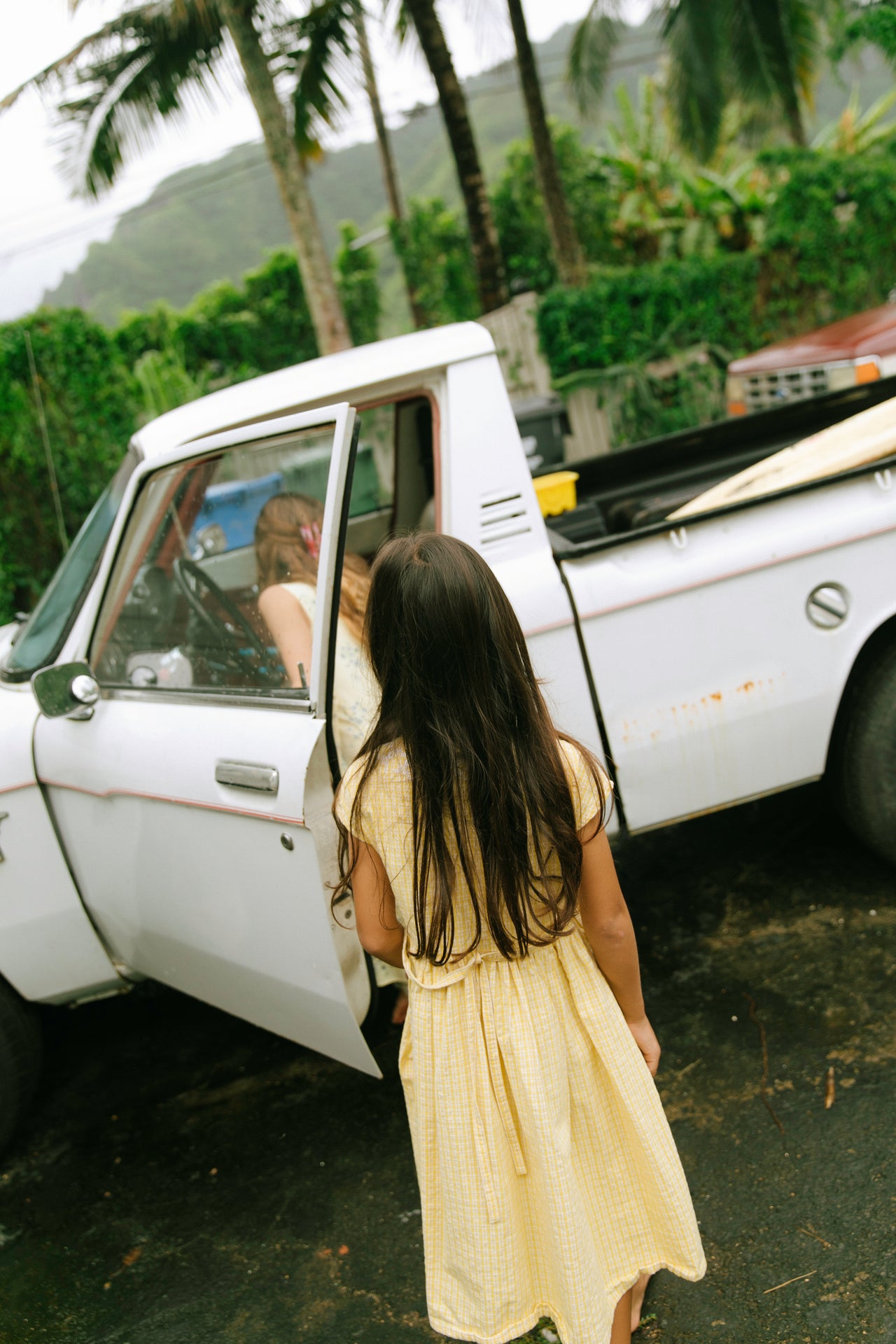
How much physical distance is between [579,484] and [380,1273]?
306cm

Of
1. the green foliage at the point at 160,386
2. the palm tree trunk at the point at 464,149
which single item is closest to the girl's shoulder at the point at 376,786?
the green foliage at the point at 160,386

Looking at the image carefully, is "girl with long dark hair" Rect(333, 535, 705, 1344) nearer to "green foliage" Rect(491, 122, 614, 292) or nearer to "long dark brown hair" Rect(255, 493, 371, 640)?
"long dark brown hair" Rect(255, 493, 371, 640)

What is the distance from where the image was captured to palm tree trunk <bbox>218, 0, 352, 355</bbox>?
944 centimetres

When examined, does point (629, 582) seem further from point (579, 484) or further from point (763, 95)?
point (763, 95)

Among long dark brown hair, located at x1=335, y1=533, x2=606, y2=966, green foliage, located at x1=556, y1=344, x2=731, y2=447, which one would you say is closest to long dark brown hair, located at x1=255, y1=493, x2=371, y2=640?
long dark brown hair, located at x1=335, y1=533, x2=606, y2=966

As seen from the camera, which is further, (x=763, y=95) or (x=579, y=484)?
(x=763, y=95)

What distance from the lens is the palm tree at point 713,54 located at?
1459 cm

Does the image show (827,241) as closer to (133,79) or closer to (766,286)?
(766,286)

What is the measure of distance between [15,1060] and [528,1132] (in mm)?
1777

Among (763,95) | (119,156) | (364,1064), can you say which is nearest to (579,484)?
(364,1064)

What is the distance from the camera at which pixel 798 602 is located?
2.74 meters

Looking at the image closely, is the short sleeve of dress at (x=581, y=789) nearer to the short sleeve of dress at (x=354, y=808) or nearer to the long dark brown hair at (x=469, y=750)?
the long dark brown hair at (x=469, y=750)

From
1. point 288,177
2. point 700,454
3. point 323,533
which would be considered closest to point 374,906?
point 323,533

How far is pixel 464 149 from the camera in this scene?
36.5ft
